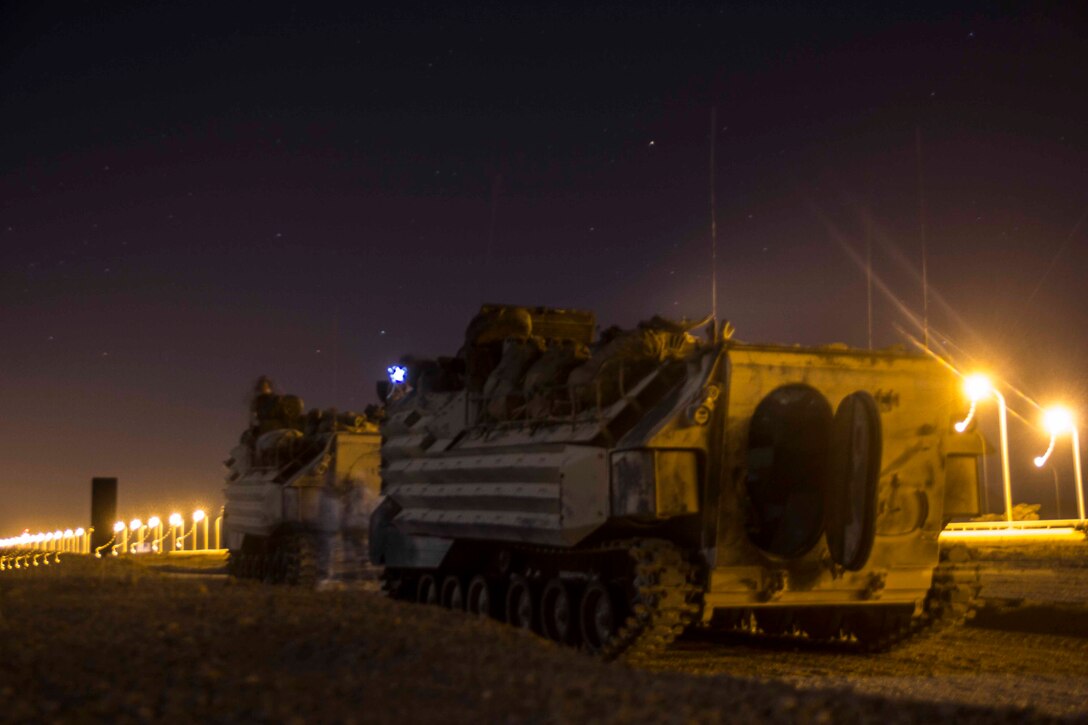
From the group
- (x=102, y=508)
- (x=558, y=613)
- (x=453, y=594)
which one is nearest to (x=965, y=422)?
(x=558, y=613)

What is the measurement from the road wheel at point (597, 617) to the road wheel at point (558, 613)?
0.88 feet

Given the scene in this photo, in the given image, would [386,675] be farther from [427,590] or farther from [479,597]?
[427,590]

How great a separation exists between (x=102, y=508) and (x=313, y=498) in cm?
1283

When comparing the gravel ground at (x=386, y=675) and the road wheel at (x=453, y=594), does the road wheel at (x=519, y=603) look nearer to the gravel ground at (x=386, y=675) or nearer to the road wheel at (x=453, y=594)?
the road wheel at (x=453, y=594)

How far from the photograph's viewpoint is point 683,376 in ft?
45.6

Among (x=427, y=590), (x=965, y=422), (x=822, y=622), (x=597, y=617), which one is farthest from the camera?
(x=427, y=590)

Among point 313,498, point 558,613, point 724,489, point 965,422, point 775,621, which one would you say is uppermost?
point 965,422

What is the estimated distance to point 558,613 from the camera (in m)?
15.0

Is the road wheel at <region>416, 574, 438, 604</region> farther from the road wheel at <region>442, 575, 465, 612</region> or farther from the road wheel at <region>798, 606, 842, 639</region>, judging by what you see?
the road wheel at <region>798, 606, 842, 639</region>

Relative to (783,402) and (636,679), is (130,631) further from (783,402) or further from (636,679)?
(783,402)

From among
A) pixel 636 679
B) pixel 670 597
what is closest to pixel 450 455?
pixel 670 597

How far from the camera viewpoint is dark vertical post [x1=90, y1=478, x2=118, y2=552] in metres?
36.3

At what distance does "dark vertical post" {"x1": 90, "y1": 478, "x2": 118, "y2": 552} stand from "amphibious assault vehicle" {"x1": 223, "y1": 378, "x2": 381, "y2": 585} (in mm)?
8362

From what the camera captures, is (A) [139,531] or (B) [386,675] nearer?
(B) [386,675]
